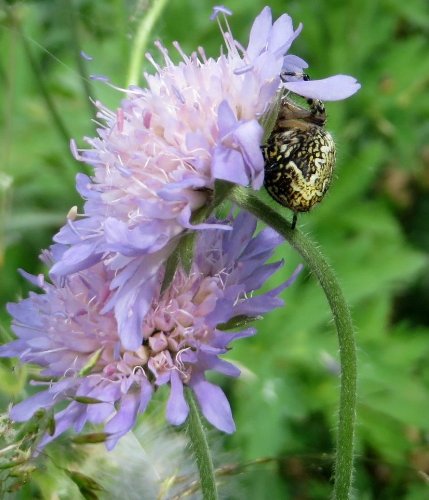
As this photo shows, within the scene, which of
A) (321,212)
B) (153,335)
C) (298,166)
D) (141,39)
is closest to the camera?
(298,166)

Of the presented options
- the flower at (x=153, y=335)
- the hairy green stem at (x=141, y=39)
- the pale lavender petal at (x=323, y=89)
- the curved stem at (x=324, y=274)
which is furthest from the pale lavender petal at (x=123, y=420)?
the hairy green stem at (x=141, y=39)

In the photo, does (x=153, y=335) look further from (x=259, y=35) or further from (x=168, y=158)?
(x=259, y=35)

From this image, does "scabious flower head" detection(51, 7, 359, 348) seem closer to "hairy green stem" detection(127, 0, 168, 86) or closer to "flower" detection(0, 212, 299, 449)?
"flower" detection(0, 212, 299, 449)

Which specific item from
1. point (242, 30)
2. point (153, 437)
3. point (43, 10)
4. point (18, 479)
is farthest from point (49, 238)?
point (18, 479)

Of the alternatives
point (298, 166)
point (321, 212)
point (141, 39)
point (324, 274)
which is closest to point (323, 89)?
point (298, 166)

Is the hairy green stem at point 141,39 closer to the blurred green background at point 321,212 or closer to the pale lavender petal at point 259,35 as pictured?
the blurred green background at point 321,212

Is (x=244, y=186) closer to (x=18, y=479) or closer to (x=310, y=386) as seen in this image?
(x=18, y=479)

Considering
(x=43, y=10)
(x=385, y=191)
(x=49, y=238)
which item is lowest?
(x=385, y=191)

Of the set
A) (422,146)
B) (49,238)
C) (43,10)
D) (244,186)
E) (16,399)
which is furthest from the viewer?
(43,10)
